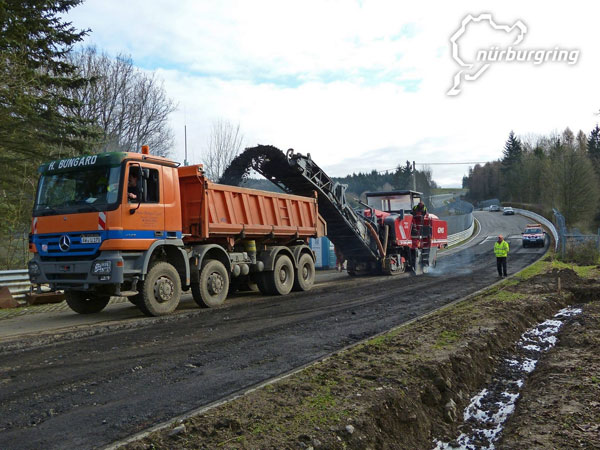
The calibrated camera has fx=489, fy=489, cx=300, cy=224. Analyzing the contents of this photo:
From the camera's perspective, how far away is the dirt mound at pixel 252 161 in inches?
547

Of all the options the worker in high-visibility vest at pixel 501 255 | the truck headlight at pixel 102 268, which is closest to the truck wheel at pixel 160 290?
the truck headlight at pixel 102 268

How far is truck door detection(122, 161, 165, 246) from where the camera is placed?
880cm

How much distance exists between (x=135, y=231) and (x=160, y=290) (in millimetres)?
1306

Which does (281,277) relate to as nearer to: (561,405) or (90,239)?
(90,239)

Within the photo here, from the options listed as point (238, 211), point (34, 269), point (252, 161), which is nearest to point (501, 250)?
point (252, 161)

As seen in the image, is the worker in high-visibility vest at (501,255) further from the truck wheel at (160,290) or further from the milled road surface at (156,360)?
the truck wheel at (160,290)

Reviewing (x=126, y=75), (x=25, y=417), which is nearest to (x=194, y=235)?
(x=25, y=417)

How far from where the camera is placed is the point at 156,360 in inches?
245

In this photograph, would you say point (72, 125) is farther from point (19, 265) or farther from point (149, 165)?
point (149, 165)

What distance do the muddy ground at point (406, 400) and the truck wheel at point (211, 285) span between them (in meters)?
4.60

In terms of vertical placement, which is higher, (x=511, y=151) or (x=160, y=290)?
(x=511, y=151)

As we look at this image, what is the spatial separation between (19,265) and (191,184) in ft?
26.2

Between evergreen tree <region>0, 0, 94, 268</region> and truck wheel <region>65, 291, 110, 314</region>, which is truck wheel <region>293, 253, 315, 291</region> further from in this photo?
evergreen tree <region>0, 0, 94, 268</region>

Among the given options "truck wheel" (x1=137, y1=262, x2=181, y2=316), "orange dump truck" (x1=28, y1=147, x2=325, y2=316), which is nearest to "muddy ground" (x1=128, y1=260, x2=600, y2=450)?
"truck wheel" (x1=137, y1=262, x2=181, y2=316)
